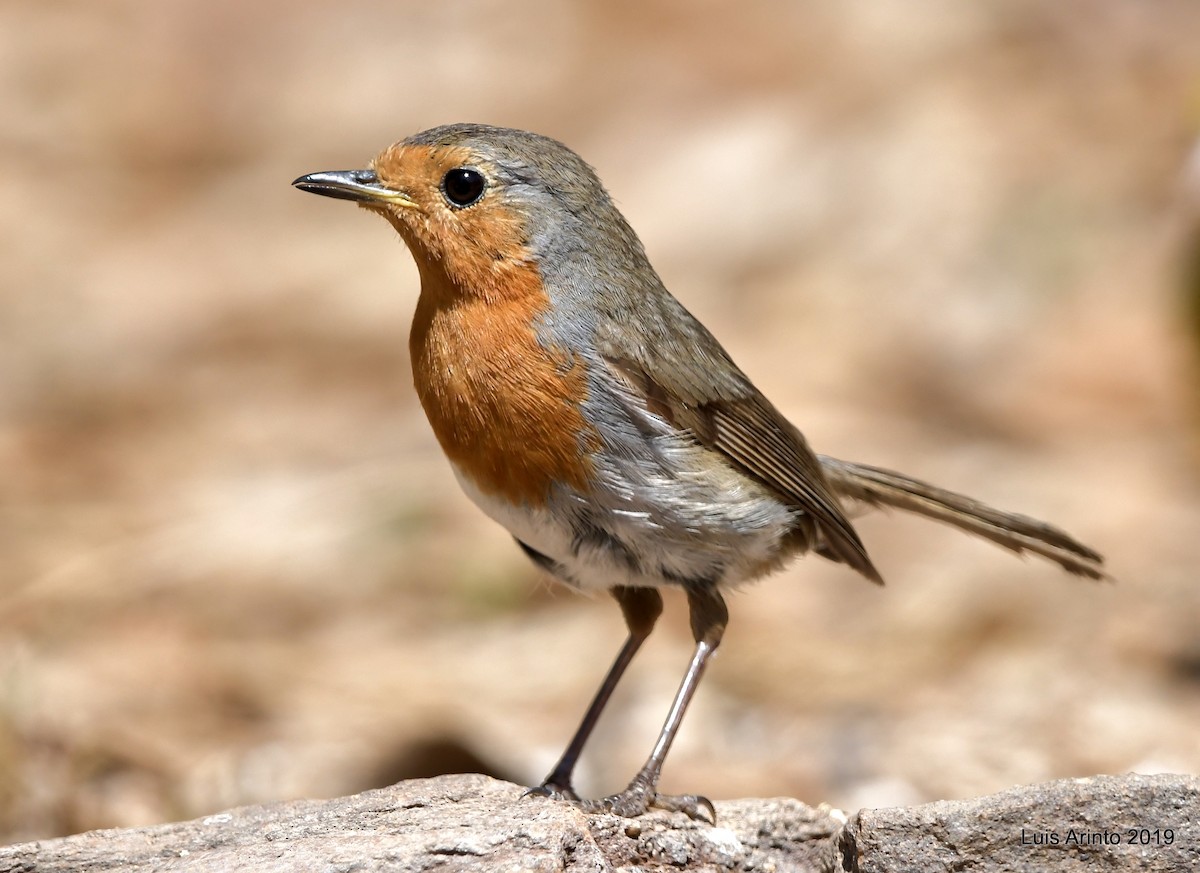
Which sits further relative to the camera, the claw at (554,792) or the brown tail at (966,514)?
the brown tail at (966,514)

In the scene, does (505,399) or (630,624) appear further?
Answer: (630,624)

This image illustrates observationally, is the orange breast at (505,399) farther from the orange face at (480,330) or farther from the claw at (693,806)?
the claw at (693,806)

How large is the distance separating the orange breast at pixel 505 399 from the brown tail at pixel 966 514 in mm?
1214

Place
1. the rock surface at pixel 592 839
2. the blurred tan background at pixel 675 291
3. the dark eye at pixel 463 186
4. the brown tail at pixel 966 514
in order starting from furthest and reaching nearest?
the blurred tan background at pixel 675 291 < the brown tail at pixel 966 514 < the dark eye at pixel 463 186 < the rock surface at pixel 592 839

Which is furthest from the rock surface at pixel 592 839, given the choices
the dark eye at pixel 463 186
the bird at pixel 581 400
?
the dark eye at pixel 463 186

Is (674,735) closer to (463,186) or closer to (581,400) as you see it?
(581,400)

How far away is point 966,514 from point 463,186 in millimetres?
1941

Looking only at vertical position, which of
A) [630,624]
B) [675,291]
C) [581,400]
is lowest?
[630,624]

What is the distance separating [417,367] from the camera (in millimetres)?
4562

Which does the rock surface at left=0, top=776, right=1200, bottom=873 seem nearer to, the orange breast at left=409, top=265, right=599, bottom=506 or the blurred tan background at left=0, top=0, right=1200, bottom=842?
the orange breast at left=409, top=265, right=599, bottom=506

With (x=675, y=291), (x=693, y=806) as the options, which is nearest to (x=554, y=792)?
(x=693, y=806)

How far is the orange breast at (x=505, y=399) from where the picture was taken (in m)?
4.28

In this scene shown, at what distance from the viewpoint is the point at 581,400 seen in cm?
436

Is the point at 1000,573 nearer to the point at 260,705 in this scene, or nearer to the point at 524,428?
the point at 260,705
